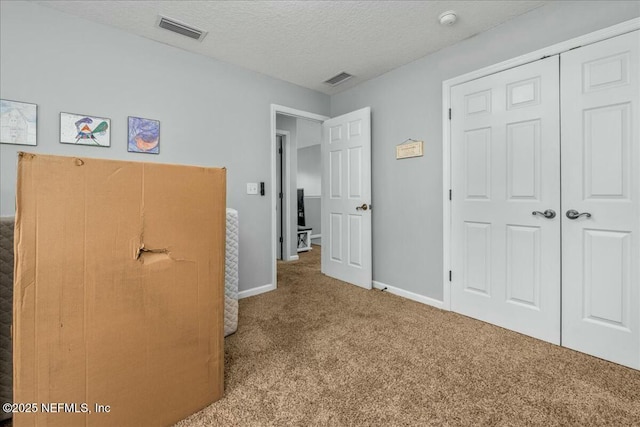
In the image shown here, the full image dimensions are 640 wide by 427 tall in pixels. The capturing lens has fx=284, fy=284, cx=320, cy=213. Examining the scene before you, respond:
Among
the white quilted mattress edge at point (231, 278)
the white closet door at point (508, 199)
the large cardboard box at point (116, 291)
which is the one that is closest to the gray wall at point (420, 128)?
the white closet door at point (508, 199)

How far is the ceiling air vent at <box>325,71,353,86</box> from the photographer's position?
3.09 m

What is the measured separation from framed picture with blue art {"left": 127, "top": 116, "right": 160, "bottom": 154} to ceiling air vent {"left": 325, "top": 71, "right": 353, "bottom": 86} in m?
1.86

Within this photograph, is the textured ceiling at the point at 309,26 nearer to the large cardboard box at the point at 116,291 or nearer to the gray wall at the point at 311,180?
the large cardboard box at the point at 116,291

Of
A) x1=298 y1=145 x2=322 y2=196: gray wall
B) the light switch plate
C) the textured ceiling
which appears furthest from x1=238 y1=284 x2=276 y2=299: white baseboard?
x1=298 y1=145 x2=322 y2=196: gray wall

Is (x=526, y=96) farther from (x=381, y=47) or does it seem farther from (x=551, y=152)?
(x=381, y=47)

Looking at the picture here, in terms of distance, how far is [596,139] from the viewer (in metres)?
1.75

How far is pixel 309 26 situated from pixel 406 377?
2.49 m

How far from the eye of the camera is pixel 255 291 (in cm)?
297

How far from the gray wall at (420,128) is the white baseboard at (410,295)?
5 centimetres

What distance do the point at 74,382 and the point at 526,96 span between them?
2.90 metres

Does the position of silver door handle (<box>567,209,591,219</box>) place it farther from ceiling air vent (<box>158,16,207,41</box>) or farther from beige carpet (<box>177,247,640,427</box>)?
ceiling air vent (<box>158,16,207,41</box>)

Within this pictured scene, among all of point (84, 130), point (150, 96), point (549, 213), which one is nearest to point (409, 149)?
point (549, 213)

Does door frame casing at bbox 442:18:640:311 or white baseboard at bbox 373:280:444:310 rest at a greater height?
door frame casing at bbox 442:18:640:311

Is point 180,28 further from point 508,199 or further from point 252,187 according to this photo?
point 508,199
